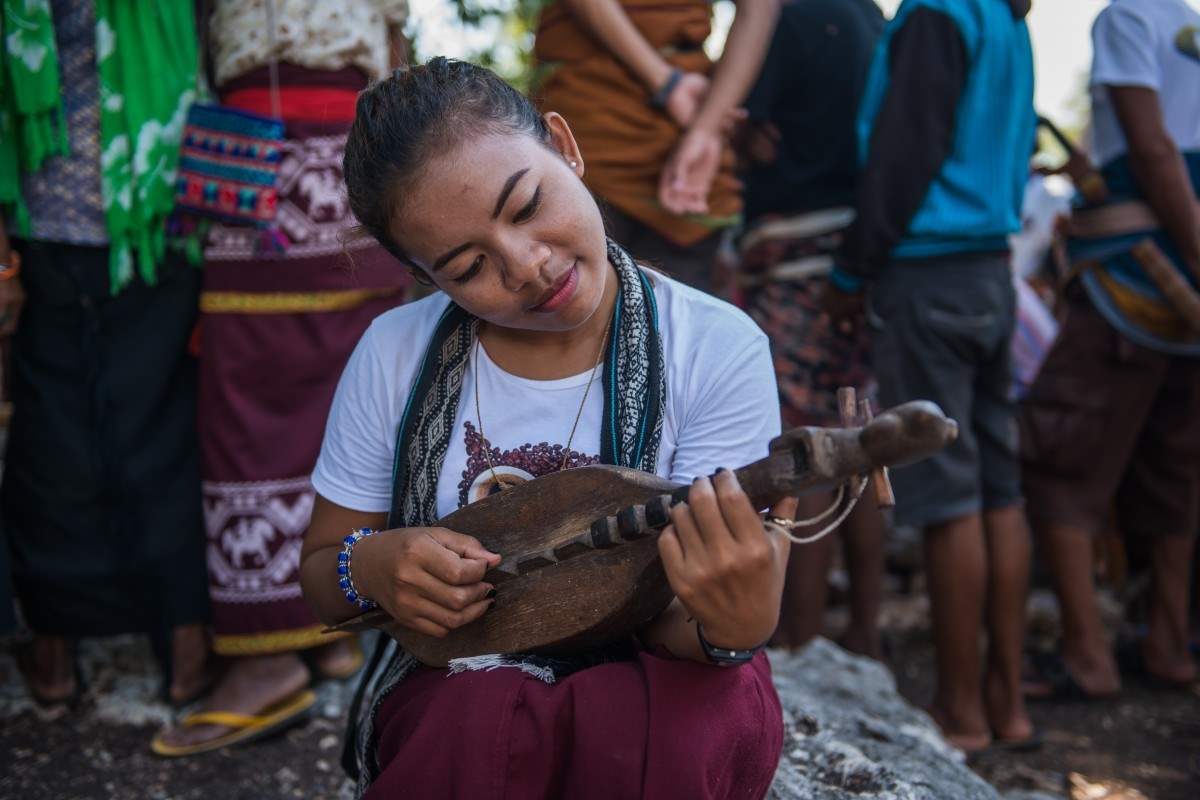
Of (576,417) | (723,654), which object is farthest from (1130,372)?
(723,654)

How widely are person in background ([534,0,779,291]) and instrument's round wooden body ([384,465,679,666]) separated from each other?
147 centimetres

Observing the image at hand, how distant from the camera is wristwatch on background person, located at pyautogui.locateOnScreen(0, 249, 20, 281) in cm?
257

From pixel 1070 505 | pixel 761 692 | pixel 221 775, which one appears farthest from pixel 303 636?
pixel 1070 505

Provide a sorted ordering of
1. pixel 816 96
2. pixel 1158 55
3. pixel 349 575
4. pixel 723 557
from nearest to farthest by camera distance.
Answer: pixel 723 557 < pixel 349 575 < pixel 1158 55 < pixel 816 96

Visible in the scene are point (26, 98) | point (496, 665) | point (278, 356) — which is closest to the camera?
point (496, 665)

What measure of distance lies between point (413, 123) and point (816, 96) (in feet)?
7.71

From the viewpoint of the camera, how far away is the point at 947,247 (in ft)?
10.2

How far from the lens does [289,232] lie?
2.71 meters

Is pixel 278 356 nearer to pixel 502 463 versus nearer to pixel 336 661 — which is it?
pixel 336 661

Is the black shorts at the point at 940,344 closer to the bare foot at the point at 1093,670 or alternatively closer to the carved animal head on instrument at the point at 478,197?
the bare foot at the point at 1093,670

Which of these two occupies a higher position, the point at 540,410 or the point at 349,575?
the point at 540,410

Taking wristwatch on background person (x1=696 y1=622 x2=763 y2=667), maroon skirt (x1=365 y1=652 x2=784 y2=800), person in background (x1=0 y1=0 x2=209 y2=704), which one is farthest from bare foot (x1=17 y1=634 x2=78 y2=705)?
wristwatch on background person (x1=696 y1=622 x2=763 y2=667)

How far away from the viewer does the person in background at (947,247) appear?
9.96 ft

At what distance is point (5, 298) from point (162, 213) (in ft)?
1.38
